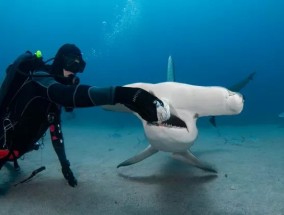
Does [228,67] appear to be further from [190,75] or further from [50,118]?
[50,118]

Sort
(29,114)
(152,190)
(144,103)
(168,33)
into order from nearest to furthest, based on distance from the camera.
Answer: (144,103)
(29,114)
(152,190)
(168,33)

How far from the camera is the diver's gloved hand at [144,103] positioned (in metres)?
2.68

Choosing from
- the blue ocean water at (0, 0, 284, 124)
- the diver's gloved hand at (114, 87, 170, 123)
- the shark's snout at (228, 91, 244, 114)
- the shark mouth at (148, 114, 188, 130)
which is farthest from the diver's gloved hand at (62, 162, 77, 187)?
the blue ocean water at (0, 0, 284, 124)

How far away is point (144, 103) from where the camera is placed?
2.68m

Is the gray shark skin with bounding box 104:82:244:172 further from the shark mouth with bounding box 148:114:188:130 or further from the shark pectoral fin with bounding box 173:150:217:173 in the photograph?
the shark pectoral fin with bounding box 173:150:217:173

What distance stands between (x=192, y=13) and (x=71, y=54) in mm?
89688

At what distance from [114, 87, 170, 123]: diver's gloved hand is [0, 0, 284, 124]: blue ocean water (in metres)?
74.4

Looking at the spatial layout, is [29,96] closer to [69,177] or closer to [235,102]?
[69,177]

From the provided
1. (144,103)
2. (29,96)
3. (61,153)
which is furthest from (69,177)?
(144,103)

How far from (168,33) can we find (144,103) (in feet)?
299

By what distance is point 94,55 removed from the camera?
106m

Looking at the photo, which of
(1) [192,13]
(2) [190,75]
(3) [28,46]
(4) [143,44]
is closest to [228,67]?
(2) [190,75]

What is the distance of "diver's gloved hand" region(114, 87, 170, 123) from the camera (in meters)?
A: 2.68

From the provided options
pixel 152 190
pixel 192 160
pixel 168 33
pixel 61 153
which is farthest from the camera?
pixel 168 33
